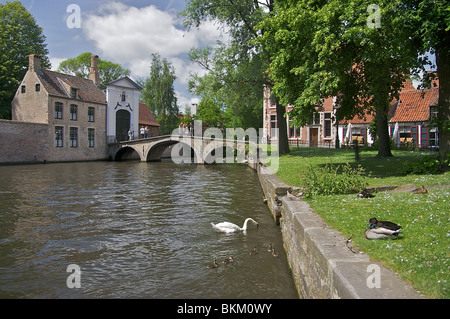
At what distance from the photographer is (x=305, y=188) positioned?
346 inches

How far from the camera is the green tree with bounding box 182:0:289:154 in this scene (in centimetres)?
2050

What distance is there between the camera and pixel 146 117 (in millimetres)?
49938

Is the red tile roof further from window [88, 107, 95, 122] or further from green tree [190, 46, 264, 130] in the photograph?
window [88, 107, 95, 122]

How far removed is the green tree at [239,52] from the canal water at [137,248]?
975 centimetres

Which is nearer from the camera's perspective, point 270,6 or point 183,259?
point 183,259

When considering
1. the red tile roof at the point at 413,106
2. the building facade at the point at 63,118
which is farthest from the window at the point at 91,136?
the red tile roof at the point at 413,106

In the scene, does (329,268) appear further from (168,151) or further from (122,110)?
(168,151)

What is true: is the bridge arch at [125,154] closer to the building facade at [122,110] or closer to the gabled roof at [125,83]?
the building facade at [122,110]

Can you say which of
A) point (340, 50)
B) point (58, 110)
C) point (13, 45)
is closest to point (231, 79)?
point (340, 50)

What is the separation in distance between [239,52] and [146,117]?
31.3 m

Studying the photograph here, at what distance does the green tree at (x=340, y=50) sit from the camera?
9.83 metres

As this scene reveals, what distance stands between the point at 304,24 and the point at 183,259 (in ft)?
28.1
